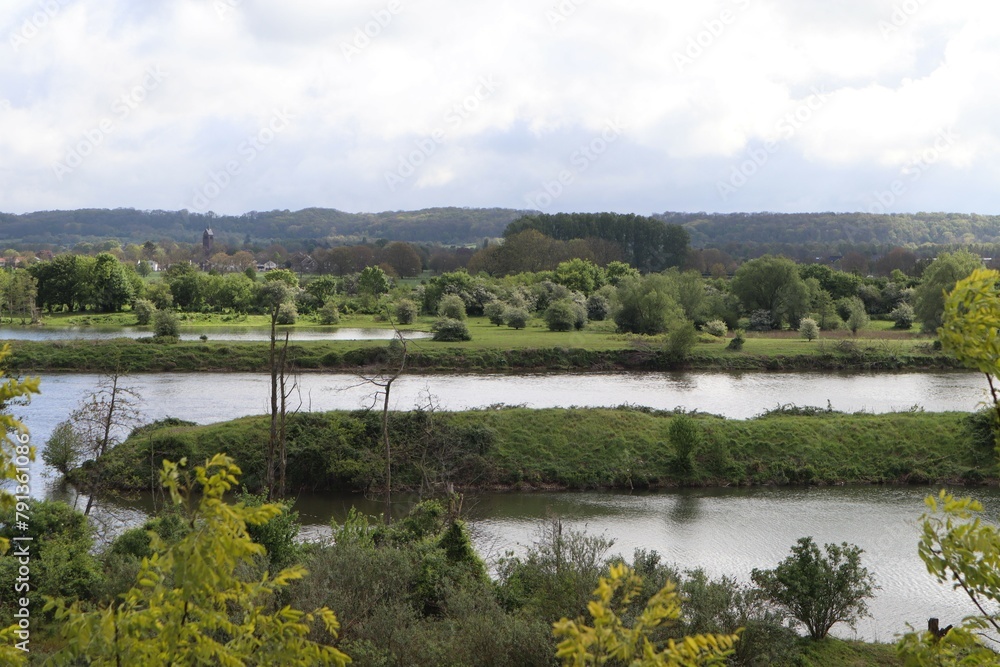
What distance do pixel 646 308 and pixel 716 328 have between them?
5223 mm

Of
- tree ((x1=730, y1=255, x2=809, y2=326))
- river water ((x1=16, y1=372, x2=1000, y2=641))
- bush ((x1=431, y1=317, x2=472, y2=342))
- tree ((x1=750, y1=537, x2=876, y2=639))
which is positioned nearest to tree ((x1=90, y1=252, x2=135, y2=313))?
river water ((x1=16, y1=372, x2=1000, y2=641))

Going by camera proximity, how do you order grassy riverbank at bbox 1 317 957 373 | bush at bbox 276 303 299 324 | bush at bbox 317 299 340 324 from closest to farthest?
1. grassy riverbank at bbox 1 317 957 373
2. bush at bbox 276 303 299 324
3. bush at bbox 317 299 340 324

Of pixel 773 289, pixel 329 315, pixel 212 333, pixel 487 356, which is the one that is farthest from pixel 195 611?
pixel 773 289

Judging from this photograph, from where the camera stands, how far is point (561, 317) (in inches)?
2339

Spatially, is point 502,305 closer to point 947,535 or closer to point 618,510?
point 618,510

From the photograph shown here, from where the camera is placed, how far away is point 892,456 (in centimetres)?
2791

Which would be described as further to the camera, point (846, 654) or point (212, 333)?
point (212, 333)

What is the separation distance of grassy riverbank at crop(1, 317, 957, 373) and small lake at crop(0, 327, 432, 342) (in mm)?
4440

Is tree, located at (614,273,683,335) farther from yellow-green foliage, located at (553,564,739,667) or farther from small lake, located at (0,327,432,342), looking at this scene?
yellow-green foliage, located at (553,564,739,667)

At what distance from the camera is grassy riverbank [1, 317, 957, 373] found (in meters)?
44.8

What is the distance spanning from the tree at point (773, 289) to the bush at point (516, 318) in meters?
18.0

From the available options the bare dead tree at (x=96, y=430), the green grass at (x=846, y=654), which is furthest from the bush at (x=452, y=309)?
the green grass at (x=846, y=654)

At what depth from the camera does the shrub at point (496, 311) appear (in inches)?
2512

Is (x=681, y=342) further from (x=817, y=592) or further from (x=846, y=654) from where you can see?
(x=846, y=654)
